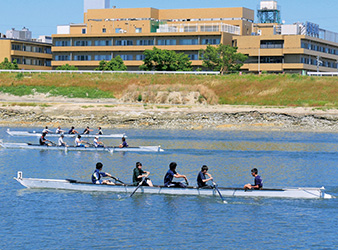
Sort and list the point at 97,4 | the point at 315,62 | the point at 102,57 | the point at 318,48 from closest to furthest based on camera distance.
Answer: the point at 315,62 < the point at 318,48 < the point at 102,57 < the point at 97,4

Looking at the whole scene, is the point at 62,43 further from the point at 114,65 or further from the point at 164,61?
the point at 164,61

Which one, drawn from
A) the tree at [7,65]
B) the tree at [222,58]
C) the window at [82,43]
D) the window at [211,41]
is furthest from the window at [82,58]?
the tree at [222,58]

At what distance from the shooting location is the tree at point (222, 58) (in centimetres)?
11986

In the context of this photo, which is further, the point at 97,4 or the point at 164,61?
the point at 97,4

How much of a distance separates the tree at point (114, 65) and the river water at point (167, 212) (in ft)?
256

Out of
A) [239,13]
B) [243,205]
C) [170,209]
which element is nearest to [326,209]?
[243,205]

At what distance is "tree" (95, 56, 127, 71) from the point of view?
127m

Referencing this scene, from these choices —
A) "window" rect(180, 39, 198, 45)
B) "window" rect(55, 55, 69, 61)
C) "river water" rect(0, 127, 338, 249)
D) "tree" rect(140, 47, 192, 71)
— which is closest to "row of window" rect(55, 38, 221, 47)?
"window" rect(180, 39, 198, 45)

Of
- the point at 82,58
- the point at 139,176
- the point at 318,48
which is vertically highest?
the point at 318,48

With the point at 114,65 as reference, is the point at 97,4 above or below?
above

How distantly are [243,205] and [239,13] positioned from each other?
378 ft

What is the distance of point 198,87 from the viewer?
95250 millimetres

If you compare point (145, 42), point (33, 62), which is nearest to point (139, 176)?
point (145, 42)

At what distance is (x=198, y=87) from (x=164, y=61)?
2758cm
